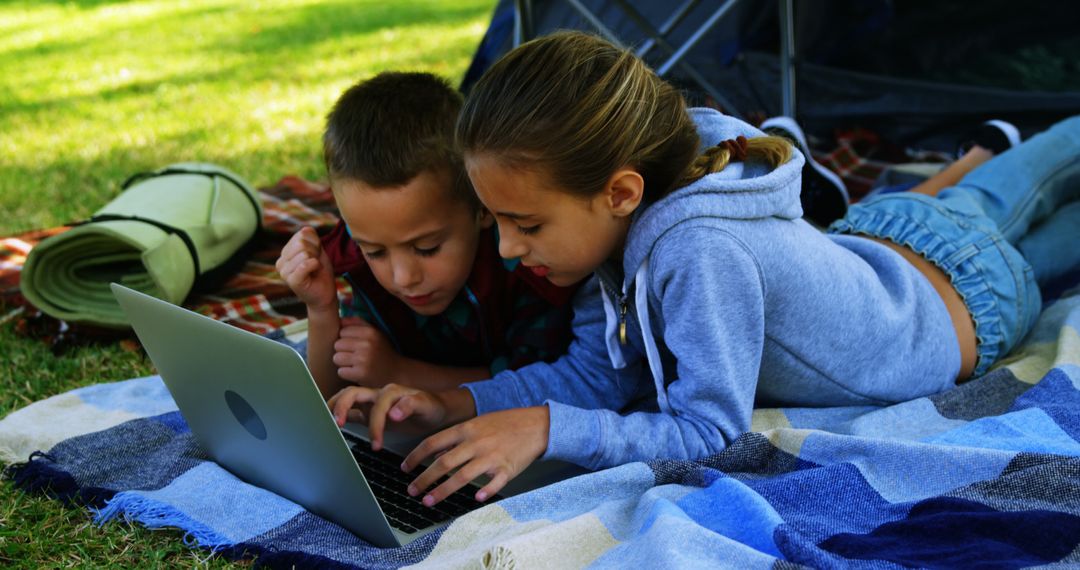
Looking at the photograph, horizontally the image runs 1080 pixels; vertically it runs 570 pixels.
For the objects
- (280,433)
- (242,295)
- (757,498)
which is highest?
(280,433)

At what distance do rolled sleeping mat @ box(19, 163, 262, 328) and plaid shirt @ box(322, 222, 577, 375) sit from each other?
0.60 meters

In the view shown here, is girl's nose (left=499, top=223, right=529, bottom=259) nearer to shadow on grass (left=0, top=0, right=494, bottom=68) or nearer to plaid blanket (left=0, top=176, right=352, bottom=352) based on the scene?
plaid blanket (left=0, top=176, right=352, bottom=352)

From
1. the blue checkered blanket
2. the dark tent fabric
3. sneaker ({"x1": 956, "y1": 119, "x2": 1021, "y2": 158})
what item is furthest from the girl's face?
the dark tent fabric

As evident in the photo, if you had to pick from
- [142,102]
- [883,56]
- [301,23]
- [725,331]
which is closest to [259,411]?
[725,331]

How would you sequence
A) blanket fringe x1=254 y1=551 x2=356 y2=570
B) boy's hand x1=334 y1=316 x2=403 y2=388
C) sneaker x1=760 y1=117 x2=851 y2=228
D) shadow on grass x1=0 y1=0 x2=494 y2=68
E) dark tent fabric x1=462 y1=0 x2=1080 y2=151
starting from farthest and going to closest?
shadow on grass x1=0 y1=0 x2=494 y2=68 < dark tent fabric x1=462 y1=0 x2=1080 y2=151 < sneaker x1=760 y1=117 x2=851 y2=228 < boy's hand x1=334 y1=316 x2=403 y2=388 < blanket fringe x1=254 y1=551 x2=356 y2=570

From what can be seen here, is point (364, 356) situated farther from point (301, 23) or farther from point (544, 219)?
point (301, 23)

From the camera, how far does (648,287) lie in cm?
166

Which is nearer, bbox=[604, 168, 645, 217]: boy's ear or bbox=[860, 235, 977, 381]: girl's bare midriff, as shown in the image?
bbox=[604, 168, 645, 217]: boy's ear

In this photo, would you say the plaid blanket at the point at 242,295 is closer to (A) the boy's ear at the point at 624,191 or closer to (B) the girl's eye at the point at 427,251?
(B) the girl's eye at the point at 427,251

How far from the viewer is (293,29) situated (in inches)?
271

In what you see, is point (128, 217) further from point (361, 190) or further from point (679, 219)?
point (679, 219)

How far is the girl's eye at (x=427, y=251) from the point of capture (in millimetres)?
1799

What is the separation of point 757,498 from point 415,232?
701 millimetres

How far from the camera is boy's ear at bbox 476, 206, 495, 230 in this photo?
188cm
